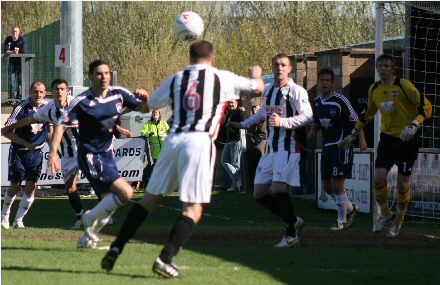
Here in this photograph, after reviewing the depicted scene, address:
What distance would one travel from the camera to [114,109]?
38.4 ft

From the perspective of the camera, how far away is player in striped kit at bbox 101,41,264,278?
31.0ft

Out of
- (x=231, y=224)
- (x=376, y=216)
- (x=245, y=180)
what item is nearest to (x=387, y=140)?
(x=376, y=216)

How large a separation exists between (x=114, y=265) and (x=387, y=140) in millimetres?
4891

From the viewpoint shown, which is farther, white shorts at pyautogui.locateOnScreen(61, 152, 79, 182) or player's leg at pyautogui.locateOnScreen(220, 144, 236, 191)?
player's leg at pyautogui.locateOnScreen(220, 144, 236, 191)

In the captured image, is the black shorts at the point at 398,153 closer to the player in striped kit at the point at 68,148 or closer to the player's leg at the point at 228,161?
the player in striped kit at the point at 68,148

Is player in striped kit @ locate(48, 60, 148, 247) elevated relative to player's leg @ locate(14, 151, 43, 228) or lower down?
elevated

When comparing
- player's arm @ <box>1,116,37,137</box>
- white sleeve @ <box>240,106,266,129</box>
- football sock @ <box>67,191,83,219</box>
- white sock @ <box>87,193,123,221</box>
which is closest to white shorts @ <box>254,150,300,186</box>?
white sleeve @ <box>240,106,266,129</box>

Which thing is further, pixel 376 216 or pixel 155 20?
pixel 155 20

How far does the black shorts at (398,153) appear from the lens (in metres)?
13.6

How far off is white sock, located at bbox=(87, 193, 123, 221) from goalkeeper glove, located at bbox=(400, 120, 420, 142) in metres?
3.97

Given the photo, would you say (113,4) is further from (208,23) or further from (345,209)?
(345,209)

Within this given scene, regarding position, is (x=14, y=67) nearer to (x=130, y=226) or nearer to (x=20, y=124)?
(x=20, y=124)

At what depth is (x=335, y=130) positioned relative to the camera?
15477 mm

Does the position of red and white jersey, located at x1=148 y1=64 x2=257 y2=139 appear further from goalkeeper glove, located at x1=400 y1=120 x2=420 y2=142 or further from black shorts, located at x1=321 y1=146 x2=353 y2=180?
black shorts, located at x1=321 y1=146 x2=353 y2=180
